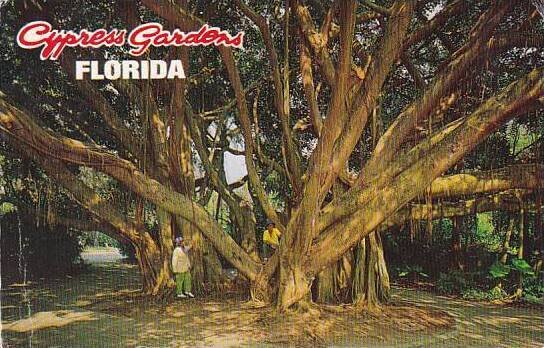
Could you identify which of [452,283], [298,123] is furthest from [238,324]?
[452,283]

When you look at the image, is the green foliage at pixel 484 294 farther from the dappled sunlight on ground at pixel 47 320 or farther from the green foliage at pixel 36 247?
the green foliage at pixel 36 247

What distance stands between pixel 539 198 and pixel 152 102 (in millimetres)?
5643

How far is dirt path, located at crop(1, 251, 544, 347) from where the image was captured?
5.79 metres

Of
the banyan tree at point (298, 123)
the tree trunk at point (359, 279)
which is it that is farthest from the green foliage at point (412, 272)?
the tree trunk at point (359, 279)

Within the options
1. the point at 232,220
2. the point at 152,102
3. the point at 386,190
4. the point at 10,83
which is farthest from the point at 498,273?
the point at 10,83

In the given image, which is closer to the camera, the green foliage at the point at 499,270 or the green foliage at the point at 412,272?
the green foliage at the point at 499,270

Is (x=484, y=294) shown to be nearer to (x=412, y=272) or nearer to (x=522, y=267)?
(x=522, y=267)

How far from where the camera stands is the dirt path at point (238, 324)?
579 cm

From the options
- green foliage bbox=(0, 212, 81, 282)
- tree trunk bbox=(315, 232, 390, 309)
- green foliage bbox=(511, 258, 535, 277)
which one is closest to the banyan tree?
tree trunk bbox=(315, 232, 390, 309)

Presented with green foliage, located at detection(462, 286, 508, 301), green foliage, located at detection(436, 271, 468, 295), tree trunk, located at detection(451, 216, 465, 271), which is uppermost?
tree trunk, located at detection(451, 216, 465, 271)

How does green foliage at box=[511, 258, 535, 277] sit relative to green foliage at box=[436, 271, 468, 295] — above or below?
above

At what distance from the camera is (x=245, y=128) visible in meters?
7.39

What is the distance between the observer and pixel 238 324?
6.47 m

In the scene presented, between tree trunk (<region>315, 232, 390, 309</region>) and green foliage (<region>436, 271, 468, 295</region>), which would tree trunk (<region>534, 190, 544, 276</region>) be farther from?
tree trunk (<region>315, 232, 390, 309</region>)
